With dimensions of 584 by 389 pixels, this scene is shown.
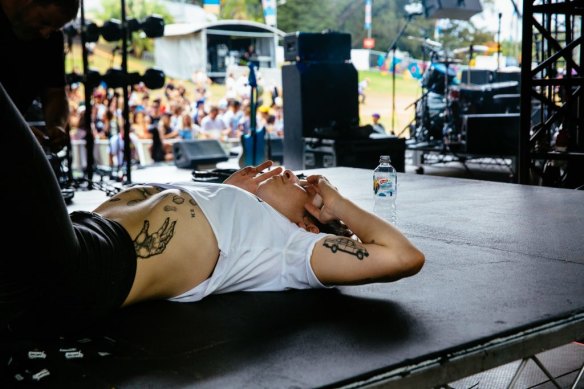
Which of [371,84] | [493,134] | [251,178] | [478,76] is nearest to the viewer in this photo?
[251,178]

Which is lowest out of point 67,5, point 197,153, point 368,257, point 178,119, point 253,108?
point 197,153

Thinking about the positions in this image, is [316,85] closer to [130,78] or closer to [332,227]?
[130,78]

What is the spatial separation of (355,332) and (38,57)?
6.16ft

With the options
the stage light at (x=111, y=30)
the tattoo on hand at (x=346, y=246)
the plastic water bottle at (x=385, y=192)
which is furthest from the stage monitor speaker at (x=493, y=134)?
the tattoo on hand at (x=346, y=246)

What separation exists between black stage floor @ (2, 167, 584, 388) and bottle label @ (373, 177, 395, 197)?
0.74 metres

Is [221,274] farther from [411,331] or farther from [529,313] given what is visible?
[529,313]

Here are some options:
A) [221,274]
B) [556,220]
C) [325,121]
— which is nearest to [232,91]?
[325,121]

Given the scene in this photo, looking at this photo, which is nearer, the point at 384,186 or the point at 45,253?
the point at 45,253

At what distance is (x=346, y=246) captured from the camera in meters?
1.33

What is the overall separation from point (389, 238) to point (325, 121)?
16.4 feet

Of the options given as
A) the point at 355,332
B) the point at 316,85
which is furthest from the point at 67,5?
the point at 316,85

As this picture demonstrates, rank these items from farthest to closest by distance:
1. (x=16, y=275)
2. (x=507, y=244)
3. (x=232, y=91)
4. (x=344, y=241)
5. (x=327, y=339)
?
(x=232, y=91) < (x=507, y=244) < (x=344, y=241) < (x=327, y=339) < (x=16, y=275)

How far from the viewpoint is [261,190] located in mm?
1498

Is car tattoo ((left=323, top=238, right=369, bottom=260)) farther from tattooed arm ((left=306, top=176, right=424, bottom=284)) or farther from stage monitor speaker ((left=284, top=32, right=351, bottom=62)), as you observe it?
stage monitor speaker ((left=284, top=32, right=351, bottom=62))
